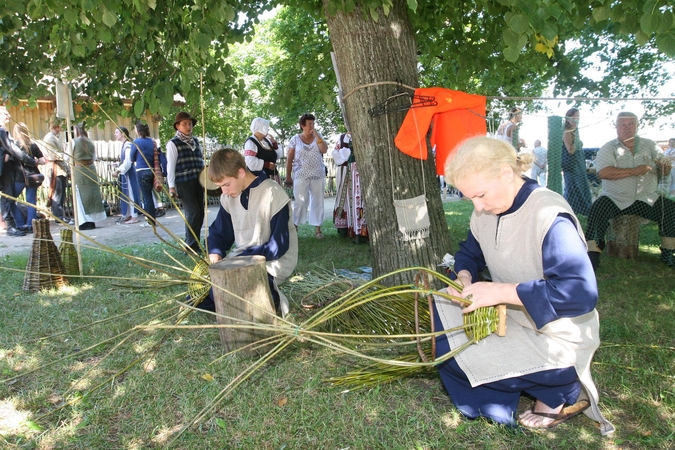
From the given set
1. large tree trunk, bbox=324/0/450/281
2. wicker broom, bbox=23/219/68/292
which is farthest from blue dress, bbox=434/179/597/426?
wicker broom, bbox=23/219/68/292

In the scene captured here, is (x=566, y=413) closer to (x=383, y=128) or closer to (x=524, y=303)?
(x=524, y=303)

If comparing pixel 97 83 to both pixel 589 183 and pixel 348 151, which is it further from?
pixel 589 183

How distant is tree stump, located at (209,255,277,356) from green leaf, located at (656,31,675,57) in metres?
2.23

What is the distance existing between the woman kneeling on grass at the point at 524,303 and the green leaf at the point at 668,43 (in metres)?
0.92

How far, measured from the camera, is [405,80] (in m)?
3.46

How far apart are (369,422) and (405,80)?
2253 mm

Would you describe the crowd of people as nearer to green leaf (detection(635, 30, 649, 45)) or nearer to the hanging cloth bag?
the hanging cloth bag

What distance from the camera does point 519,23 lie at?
91.0 inches

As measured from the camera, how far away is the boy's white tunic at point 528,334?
1.95 metres

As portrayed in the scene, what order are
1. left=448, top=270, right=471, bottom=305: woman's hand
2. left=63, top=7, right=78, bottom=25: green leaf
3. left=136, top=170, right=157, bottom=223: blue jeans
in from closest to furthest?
left=448, top=270, right=471, bottom=305: woman's hand
left=63, top=7, right=78, bottom=25: green leaf
left=136, top=170, right=157, bottom=223: blue jeans

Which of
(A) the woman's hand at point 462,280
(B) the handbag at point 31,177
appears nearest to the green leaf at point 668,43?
(A) the woman's hand at point 462,280

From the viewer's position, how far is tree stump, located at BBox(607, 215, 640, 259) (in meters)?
4.89

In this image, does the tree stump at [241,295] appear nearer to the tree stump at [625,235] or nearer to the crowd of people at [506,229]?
the crowd of people at [506,229]

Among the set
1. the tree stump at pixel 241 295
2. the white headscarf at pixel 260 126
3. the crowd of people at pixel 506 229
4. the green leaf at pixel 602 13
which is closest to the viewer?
the crowd of people at pixel 506 229
